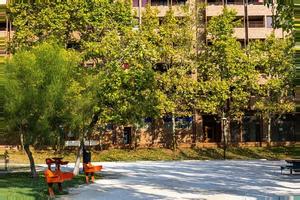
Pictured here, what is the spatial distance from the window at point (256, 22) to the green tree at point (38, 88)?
119ft

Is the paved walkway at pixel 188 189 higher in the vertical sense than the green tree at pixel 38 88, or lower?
lower

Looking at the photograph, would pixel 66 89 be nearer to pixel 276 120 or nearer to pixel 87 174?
pixel 87 174

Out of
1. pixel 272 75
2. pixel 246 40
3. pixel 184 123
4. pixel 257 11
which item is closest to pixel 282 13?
pixel 272 75

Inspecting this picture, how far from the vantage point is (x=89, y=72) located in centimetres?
2153

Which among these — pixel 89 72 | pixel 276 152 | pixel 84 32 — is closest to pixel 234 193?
pixel 89 72

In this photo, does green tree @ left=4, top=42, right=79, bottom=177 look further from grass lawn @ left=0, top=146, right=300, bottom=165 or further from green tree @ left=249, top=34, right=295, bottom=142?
green tree @ left=249, top=34, right=295, bottom=142

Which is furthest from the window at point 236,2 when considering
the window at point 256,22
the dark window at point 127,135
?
the dark window at point 127,135

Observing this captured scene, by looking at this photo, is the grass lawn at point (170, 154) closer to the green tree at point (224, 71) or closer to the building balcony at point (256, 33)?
the green tree at point (224, 71)

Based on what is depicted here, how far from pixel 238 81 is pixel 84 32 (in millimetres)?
21670

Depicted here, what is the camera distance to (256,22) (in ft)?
172

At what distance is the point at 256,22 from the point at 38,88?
126 feet

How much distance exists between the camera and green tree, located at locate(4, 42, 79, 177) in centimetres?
1777

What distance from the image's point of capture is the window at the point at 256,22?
170 ft

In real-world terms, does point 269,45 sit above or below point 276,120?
above
